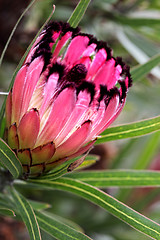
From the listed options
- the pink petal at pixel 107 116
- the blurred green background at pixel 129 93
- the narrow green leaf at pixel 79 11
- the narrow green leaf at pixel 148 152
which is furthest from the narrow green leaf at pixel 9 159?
the narrow green leaf at pixel 148 152

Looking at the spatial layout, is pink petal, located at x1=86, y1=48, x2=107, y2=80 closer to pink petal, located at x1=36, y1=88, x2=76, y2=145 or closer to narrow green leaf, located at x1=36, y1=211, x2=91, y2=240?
pink petal, located at x1=36, y1=88, x2=76, y2=145

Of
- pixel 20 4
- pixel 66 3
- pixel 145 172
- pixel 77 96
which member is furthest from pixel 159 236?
pixel 66 3

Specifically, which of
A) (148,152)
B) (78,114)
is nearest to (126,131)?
(78,114)

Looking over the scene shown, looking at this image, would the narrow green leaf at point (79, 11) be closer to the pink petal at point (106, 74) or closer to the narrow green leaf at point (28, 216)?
the pink petal at point (106, 74)

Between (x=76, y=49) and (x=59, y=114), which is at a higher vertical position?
(x=76, y=49)

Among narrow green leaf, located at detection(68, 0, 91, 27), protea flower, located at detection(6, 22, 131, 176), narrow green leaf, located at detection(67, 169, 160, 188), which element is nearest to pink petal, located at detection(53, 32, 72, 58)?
protea flower, located at detection(6, 22, 131, 176)

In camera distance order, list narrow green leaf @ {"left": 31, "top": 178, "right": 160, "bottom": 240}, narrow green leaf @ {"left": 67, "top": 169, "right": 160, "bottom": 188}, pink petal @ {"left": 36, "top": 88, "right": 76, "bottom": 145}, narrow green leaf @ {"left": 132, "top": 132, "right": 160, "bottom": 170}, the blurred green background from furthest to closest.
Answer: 1. narrow green leaf @ {"left": 132, "top": 132, "right": 160, "bottom": 170}
2. the blurred green background
3. narrow green leaf @ {"left": 67, "top": 169, "right": 160, "bottom": 188}
4. narrow green leaf @ {"left": 31, "top": 178, "right": 160, "bottom": 240}
5. pink petal @ {"left": 36, "top": 88, "right": 76, "bottom": 145}

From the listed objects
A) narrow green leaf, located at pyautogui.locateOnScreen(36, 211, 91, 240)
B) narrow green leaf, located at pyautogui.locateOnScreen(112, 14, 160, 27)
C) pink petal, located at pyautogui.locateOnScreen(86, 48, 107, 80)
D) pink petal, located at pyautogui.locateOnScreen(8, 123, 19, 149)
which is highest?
narrow green leaf, located at pyautogui.locateOnScreen(112, 14, 160, 27)

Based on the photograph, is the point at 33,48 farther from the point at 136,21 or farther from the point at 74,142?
the point at 136,21
